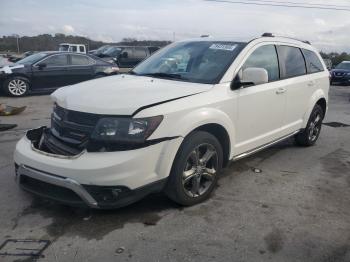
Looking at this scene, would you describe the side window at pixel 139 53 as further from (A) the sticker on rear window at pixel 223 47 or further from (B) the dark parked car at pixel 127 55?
(A) the sticker on rear window at pixel 223 47

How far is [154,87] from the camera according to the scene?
4004mm

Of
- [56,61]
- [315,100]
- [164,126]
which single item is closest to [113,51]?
[56,61]

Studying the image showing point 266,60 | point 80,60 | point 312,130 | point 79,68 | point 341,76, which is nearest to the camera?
point 266,60

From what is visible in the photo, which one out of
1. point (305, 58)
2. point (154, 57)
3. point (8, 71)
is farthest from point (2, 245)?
point (8, 71)

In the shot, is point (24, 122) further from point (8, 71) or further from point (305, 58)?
point (305, 58)

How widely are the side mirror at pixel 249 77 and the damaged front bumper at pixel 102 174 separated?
3.88 feet

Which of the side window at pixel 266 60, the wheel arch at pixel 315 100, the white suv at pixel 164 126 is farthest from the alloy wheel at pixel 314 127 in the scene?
the side window at pixel 266 60

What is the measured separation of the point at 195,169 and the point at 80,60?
33.4ft

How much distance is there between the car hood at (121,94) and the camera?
136 inches

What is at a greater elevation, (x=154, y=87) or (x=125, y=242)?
(x=154, y=87)

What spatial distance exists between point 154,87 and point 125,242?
1571 mm

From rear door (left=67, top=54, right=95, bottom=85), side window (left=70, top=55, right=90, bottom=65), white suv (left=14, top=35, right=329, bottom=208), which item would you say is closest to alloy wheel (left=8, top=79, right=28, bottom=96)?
rear door (left=67, top=54, right=95, bottom=85)

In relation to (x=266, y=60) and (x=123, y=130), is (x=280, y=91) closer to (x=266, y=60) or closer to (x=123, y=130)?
(x=266, y=60)

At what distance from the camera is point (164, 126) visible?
3490 mm
